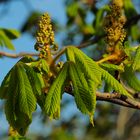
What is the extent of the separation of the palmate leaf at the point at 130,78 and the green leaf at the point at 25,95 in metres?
0.47

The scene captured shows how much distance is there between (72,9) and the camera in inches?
201

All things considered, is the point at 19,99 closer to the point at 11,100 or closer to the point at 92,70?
the point at 11,100

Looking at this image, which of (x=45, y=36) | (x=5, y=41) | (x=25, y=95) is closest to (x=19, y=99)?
(x=25, y=95)

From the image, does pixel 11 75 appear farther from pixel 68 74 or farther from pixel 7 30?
pixel 7 30

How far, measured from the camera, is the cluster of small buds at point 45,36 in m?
1.87

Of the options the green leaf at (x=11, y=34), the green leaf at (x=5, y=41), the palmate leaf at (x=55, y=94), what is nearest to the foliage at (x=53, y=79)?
the palmate leaf at (x=55, y=94)

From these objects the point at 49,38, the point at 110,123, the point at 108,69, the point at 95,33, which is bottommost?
the point at 110,123

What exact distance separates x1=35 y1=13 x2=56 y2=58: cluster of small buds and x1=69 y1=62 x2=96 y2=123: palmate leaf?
0.13m

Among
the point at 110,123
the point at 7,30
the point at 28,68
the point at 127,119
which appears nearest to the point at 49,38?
the point at 28,68

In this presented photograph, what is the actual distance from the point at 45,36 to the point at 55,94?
8.5 inches

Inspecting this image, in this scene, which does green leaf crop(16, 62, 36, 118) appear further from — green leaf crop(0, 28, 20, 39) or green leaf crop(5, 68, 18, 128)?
green leaf crop(0, 28, 20, 39)

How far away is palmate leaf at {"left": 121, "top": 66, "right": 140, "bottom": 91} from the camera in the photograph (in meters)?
2.15

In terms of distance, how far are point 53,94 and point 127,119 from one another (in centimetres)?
902

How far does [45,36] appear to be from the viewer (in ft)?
6.15
